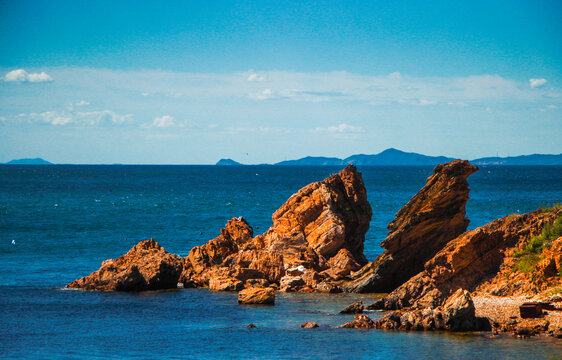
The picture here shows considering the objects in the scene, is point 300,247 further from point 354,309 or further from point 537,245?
point 537,245

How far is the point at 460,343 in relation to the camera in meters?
24.1

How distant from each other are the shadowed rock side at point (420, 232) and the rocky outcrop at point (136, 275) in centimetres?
957

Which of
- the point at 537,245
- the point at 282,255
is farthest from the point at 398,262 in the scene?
the point at 282,255

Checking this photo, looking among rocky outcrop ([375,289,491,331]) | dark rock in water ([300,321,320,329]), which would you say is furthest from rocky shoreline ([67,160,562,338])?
dark rock in water ([300,321,320,329])

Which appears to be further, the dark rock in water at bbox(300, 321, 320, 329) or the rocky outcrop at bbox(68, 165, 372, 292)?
the rocky outcrop at bbox(68, 165, 372, 292)

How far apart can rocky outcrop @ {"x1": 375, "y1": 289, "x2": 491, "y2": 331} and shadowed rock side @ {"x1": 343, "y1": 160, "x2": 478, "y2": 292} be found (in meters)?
8.37

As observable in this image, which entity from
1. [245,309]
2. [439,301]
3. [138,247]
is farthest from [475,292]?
[138,247]

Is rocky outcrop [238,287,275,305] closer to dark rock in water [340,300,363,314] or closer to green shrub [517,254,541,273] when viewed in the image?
dark rock in water [340,300,363,314]

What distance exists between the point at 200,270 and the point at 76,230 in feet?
101

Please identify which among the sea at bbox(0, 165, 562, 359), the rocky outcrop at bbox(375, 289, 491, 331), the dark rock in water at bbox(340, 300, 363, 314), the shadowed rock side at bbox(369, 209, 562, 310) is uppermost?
the shadowed rock side at bbox(369, 209, 562, 310)

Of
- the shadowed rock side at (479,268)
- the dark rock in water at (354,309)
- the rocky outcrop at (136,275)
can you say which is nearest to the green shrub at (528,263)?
the shadowed rock side at (479,268)

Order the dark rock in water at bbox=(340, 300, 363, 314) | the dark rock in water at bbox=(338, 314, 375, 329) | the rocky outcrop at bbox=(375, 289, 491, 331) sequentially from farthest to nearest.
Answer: the dark rock in water at bbox=(340, 300, 363, 314)
the dark rock in water at bbox=(338, 314, 375, 329)
the rocky outcrop at bbox=(375, 289, 491, 331)

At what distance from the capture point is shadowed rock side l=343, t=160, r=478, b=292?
35.6 m

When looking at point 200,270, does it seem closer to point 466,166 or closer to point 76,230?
point 466,166
